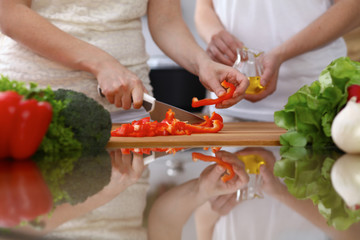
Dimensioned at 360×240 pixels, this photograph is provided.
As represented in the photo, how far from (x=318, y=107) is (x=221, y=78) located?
550 mm

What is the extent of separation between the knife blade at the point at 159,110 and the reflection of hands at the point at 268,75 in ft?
1.03

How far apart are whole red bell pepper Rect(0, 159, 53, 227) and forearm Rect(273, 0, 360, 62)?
1218 mm

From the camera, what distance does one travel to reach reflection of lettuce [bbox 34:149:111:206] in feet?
2.86

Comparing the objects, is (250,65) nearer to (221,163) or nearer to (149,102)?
(149,102)

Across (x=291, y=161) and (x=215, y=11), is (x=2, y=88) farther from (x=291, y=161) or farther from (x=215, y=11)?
(x=215, y=11)

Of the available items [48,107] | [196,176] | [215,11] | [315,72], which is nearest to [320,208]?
[196,176]

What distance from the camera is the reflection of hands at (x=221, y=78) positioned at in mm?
1832

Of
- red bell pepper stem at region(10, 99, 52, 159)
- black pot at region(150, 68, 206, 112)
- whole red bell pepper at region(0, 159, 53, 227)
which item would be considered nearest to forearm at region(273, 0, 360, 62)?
red bell pepper stem at region(10, 99, 52, 159)

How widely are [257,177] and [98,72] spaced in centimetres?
87

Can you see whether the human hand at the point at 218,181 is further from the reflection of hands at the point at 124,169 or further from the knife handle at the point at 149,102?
the knife handle at the point at 149,102

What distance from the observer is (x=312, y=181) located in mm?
978

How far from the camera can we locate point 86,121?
1.34 metres

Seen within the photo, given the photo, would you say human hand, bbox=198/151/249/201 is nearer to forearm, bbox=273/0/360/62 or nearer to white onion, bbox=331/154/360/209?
white onion, bbox=331/154/360/209

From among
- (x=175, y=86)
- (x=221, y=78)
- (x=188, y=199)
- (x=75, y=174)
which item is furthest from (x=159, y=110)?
(x=175, y=86)
